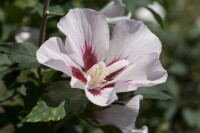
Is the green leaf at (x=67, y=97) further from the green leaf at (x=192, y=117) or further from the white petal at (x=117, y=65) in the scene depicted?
the green leaf at (x=192, y=117)

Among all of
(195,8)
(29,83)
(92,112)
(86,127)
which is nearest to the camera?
(92,112)

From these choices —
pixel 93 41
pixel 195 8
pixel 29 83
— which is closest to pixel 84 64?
pixel 93 41

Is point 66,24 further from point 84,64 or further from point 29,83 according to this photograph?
point 29,83

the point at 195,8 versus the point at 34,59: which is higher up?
the point at 34,59

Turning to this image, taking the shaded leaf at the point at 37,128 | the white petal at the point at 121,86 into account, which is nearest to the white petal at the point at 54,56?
the white petal at the point at 121,86

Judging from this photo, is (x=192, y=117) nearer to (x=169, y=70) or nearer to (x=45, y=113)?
(x=169, y=70)

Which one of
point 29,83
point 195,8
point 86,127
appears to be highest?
point 29,83

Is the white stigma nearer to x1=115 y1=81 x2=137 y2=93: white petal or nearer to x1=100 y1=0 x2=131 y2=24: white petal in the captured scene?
x1=115 y1=81 x2=137 y2=93: white petal
